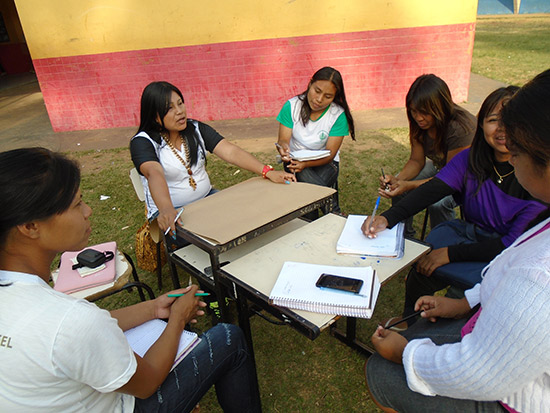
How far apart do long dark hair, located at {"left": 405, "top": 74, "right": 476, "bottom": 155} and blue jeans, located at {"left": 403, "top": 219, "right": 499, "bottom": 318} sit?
Result: 0.80m

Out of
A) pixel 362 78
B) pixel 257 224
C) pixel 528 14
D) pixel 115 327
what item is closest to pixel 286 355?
pixel 257 224

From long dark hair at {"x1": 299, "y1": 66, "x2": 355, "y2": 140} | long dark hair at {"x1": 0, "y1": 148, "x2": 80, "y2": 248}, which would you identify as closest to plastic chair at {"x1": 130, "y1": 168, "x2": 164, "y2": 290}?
long dark hair at {"x1": 299, "y1": 66, "x2": 355, "y2": 140}

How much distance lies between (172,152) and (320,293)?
5.49 ft

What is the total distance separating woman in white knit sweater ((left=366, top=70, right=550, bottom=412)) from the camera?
89 centimetres

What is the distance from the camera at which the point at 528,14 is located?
21.6 meters

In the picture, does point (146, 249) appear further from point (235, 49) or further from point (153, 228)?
point (235, 49)

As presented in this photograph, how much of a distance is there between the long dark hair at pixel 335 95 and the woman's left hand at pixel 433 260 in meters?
1.52

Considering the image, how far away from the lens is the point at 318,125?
3350 millimetres

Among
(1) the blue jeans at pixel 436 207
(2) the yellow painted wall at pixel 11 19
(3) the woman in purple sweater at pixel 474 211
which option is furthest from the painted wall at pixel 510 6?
(3) the woman in purple sweater at pixel 474 211

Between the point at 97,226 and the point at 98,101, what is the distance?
12.6 feet

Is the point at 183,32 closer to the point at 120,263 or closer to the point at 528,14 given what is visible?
the point at 120,263

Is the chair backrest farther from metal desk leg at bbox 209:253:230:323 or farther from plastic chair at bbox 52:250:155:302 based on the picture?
metal desk leg at bbox 209:253:230:323

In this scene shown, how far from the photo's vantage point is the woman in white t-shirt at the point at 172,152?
256cm

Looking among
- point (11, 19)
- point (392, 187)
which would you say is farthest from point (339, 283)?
point (11, 19)
